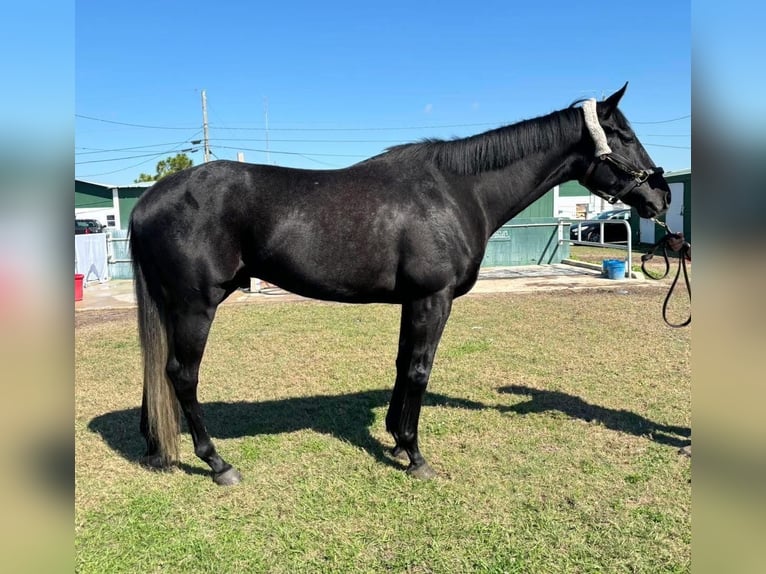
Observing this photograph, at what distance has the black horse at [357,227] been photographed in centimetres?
285

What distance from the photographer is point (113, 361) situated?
5.79m

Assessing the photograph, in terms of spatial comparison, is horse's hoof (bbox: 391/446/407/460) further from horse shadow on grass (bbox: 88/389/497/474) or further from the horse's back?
the horse's back

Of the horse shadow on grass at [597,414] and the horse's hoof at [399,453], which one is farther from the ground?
the horse shadow on grass at [597,414]

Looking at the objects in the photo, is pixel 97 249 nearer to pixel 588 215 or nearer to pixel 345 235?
pixel 345 235

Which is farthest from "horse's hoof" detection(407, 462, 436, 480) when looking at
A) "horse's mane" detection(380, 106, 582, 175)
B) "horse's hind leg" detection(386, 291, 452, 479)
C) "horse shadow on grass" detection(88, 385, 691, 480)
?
"horse's mane" detection(380, 106, 582, 175)

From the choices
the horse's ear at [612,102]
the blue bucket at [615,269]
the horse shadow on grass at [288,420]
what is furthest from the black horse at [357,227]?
the blue bucket at [615,269]

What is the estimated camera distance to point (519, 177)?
127 inches

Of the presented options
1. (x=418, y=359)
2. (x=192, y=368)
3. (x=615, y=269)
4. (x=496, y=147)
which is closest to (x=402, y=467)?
(x=418, y=359)

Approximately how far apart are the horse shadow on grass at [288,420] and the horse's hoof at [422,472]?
14 centimetres

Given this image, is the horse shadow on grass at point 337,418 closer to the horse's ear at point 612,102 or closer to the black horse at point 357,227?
Answer: the black horse at point 357,227
